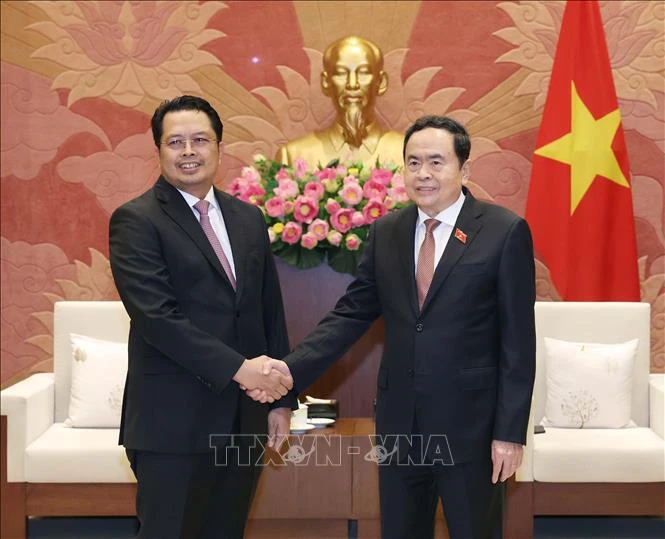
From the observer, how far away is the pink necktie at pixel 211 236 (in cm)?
232

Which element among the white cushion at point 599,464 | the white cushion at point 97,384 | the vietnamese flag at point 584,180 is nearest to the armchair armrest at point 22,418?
the white cushion at point 97,384

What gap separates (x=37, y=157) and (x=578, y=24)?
2.74 m

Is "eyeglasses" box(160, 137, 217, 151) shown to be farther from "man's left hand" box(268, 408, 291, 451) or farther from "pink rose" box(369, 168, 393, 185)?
"pink rose" box(369, 168, 393, 185)

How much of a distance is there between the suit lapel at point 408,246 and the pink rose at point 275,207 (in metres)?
1.21

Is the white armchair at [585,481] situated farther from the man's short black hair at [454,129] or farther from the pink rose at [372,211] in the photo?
the man's short black hair at [454,129]

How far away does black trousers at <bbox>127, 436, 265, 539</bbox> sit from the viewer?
2.20 metres

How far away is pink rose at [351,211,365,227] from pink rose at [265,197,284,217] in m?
0.28

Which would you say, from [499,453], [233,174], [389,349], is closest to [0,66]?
[233,174]

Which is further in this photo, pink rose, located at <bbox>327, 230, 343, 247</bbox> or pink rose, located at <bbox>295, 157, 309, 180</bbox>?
pink rose, located at <bbox>295, 157, 309, 180</bbox>

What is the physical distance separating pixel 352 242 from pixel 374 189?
24 cm

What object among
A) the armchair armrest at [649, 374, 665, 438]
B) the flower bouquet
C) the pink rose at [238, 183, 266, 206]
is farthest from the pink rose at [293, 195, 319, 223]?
the armchair armrest at [649, 374, 665, 438]

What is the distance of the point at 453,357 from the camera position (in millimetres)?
2152

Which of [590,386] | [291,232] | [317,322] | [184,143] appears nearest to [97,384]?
[317,322]

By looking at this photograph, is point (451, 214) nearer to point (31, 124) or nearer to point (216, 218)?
point (216, 218)
